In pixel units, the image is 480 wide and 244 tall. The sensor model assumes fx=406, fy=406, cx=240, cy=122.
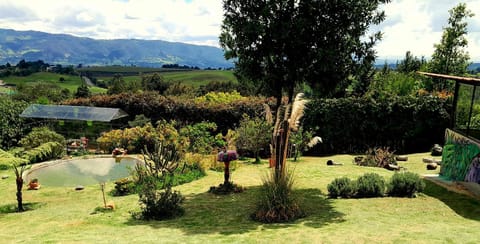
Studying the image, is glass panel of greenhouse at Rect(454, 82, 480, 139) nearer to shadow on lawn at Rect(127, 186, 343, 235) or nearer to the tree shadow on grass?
shadow on lawn at Rect(127, 186, 343, 235)

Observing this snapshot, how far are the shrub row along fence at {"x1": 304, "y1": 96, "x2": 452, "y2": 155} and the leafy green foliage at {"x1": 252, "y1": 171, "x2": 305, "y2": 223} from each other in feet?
38.5

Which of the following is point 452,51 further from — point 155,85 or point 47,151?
point 155,85

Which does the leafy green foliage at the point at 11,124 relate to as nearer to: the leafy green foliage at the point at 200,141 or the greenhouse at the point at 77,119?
the greenhouse at the point at 77,119

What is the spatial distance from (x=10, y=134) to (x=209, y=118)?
1033 centimetres

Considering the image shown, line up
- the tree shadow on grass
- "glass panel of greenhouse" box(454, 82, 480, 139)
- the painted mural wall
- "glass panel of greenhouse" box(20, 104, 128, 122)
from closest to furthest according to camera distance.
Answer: the tree shadow on grass, the painted mural wall, "glass panel of greenhouse" box(454, 82, 480, 139), "glass panel of greenhouse" box(20, 104, 128, 122)

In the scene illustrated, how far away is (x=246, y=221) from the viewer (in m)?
7.87

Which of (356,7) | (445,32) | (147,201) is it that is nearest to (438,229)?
(356,7)

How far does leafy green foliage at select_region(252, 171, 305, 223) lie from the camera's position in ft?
25.6

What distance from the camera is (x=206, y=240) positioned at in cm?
656

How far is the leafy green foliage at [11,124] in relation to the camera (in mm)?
20906

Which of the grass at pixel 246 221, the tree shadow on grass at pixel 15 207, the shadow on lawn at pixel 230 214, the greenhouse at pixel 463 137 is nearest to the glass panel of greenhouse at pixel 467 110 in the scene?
the greenhouse at pixel 463 137

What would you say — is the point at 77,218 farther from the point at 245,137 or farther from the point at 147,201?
the point at 245,137

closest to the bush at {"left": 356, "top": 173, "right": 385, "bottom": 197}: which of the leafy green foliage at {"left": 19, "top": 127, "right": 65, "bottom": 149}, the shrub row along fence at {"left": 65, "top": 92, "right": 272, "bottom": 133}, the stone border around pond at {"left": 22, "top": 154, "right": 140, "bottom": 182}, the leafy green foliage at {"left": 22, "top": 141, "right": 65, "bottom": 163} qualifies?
the stone border around pond at {"left": 22, "top": 154, "right": 140, "bottom": 182}

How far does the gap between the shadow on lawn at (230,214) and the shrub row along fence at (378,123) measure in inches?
384
